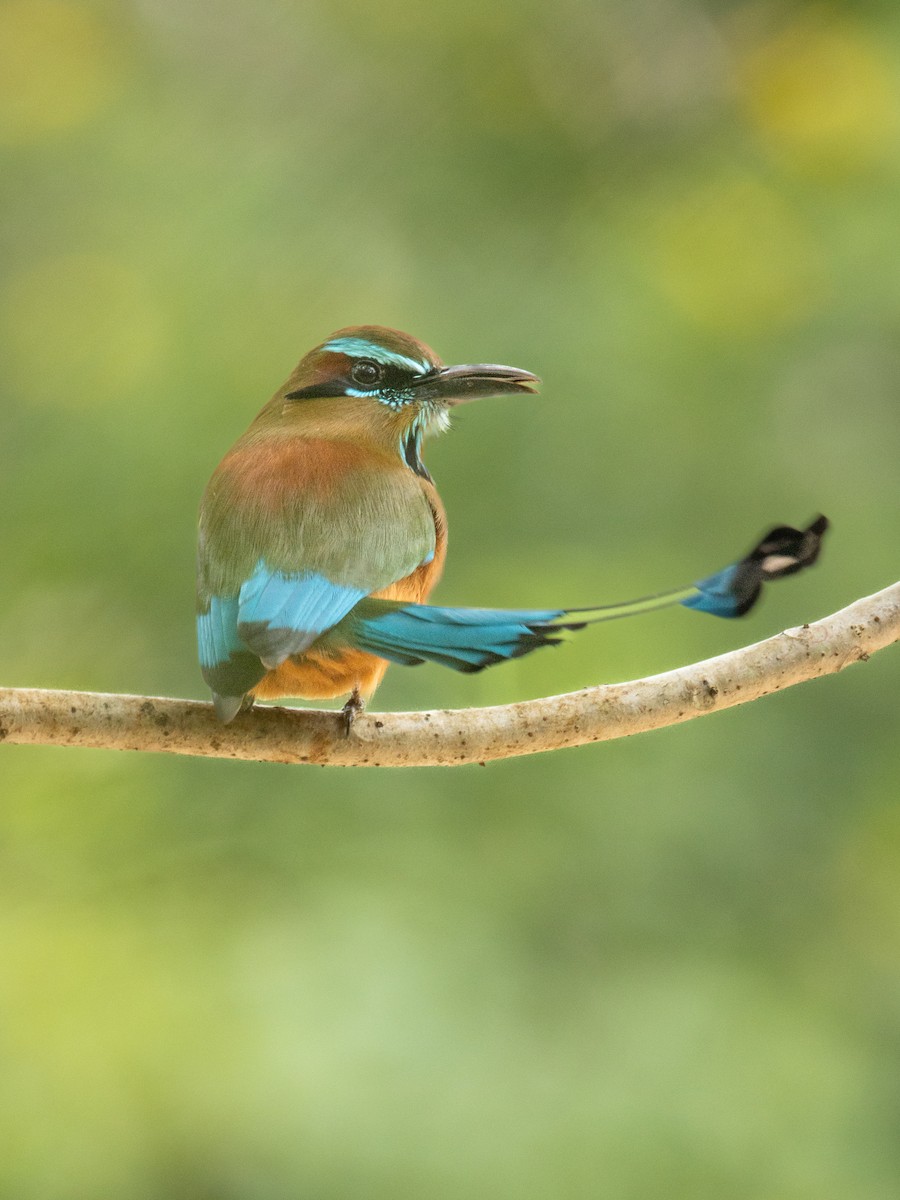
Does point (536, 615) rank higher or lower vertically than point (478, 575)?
higher

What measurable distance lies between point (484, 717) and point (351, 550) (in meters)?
0.27

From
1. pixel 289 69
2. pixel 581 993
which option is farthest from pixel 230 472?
pixel 289 69

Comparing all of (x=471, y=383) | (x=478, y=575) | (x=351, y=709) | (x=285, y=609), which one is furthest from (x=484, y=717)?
(x=478, y=575)

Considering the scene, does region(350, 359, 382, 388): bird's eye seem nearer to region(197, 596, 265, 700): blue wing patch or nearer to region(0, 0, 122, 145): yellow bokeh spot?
region(197, 596, 265, 700): blue wing patch

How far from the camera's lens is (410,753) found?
177cm

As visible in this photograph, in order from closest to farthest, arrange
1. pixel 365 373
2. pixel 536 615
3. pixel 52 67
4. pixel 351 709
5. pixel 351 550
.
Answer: pixel 536 615 < pixel 351 550 < pixel 351 709 < pixel 365 373 < pixel 52 67

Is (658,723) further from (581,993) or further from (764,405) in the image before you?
(764,405)

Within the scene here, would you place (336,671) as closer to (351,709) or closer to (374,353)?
(351,709)

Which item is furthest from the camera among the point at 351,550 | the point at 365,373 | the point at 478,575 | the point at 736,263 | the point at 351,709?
the point at 736,263

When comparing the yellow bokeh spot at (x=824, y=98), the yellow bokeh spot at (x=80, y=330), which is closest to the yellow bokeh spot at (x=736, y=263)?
the yellow bokeh spot at (x=824, y=98)

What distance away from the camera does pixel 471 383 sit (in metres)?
1.83

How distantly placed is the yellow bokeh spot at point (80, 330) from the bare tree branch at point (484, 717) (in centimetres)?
209

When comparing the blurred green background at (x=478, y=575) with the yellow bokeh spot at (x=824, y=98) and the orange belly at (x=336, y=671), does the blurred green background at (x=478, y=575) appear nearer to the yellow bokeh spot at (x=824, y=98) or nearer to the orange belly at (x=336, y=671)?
the yellow bokeh spot at (x=824, y=98)

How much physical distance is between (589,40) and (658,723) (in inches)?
135
